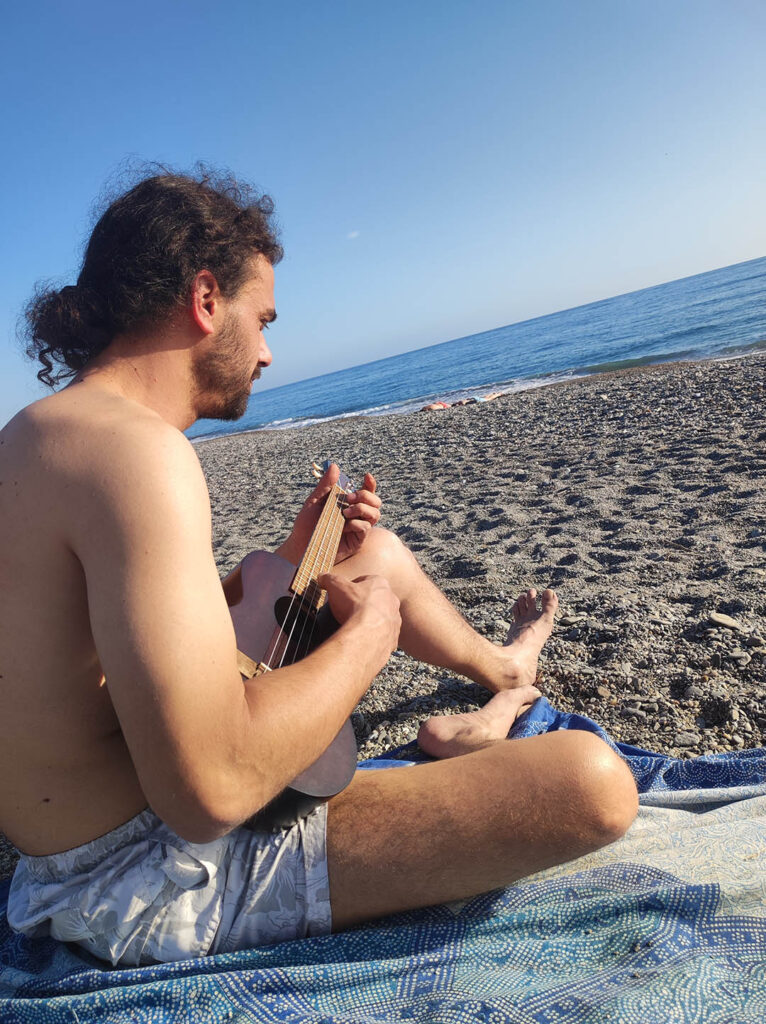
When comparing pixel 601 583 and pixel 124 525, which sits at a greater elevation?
pixel 124 525

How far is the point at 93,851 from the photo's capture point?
1.55 meters

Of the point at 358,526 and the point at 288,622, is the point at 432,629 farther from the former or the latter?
the point at 288,622

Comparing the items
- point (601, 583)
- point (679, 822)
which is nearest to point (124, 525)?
point (679, 822)

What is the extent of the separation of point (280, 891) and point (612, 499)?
4579mm

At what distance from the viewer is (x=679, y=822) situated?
2018 mm

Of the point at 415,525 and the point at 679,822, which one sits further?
the point at 415,525

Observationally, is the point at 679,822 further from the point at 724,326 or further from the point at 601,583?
the point at 724,326

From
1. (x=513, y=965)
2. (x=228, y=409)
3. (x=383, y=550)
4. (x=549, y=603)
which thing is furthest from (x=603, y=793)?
(x=549, y=603)

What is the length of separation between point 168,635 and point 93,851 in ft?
2.31

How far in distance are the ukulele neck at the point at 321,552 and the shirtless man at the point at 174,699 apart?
33 centimetres

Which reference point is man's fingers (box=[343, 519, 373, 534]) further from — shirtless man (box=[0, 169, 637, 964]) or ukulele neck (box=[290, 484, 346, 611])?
shirtless man (box=[0, 169, 637, 964])

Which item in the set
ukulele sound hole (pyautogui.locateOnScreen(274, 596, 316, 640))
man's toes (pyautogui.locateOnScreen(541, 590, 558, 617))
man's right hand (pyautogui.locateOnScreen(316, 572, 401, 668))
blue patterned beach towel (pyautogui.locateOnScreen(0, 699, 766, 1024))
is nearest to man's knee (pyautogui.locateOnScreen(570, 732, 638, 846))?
blue patterned beach towel (pyautogui.locateOnScreen(0, 699, 766, 1024))

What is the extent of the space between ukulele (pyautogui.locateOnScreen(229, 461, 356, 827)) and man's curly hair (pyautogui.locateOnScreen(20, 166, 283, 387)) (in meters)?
0.84

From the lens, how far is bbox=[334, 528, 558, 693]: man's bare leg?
2713 mm
